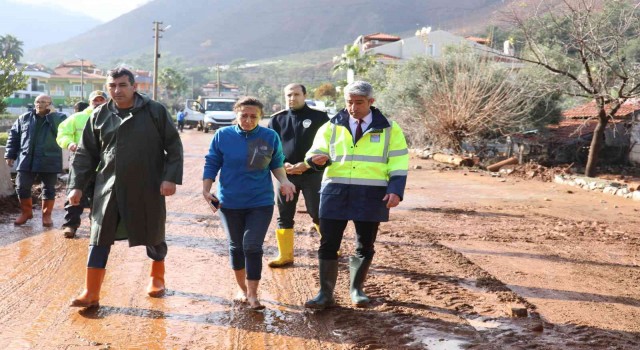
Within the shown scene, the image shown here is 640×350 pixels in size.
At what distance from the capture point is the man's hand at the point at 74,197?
17.0 ft

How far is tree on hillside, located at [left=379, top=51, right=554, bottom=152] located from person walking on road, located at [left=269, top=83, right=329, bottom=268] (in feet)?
49.5

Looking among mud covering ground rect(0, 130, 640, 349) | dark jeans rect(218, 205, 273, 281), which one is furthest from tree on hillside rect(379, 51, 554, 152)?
dark jeans rect(218, 205, 273, 281)

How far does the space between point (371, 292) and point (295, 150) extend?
1718 mm

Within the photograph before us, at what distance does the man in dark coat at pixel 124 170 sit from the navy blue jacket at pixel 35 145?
4.03 meters

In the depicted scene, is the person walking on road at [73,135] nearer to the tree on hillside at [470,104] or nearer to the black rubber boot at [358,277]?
the black rubber boot at [358,277]

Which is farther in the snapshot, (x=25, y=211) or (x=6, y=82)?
(x=6, y=82)

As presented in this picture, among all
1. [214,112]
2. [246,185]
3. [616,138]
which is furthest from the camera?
[214,112]

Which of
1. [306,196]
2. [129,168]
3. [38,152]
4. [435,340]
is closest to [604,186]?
[306,196]

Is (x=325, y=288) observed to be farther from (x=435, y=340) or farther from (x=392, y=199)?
(x=435, y=340)

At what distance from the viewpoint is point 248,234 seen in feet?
17.0

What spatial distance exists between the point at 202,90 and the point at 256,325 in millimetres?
146981

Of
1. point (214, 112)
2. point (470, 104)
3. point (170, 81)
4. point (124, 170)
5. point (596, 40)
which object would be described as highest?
point (170, 81)

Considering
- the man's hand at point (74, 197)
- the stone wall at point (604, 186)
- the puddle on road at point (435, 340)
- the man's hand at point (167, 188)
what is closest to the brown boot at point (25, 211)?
the man's hand at point (74, 197)

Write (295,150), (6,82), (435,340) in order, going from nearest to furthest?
(435,340) < (295,150) < (6,82)
